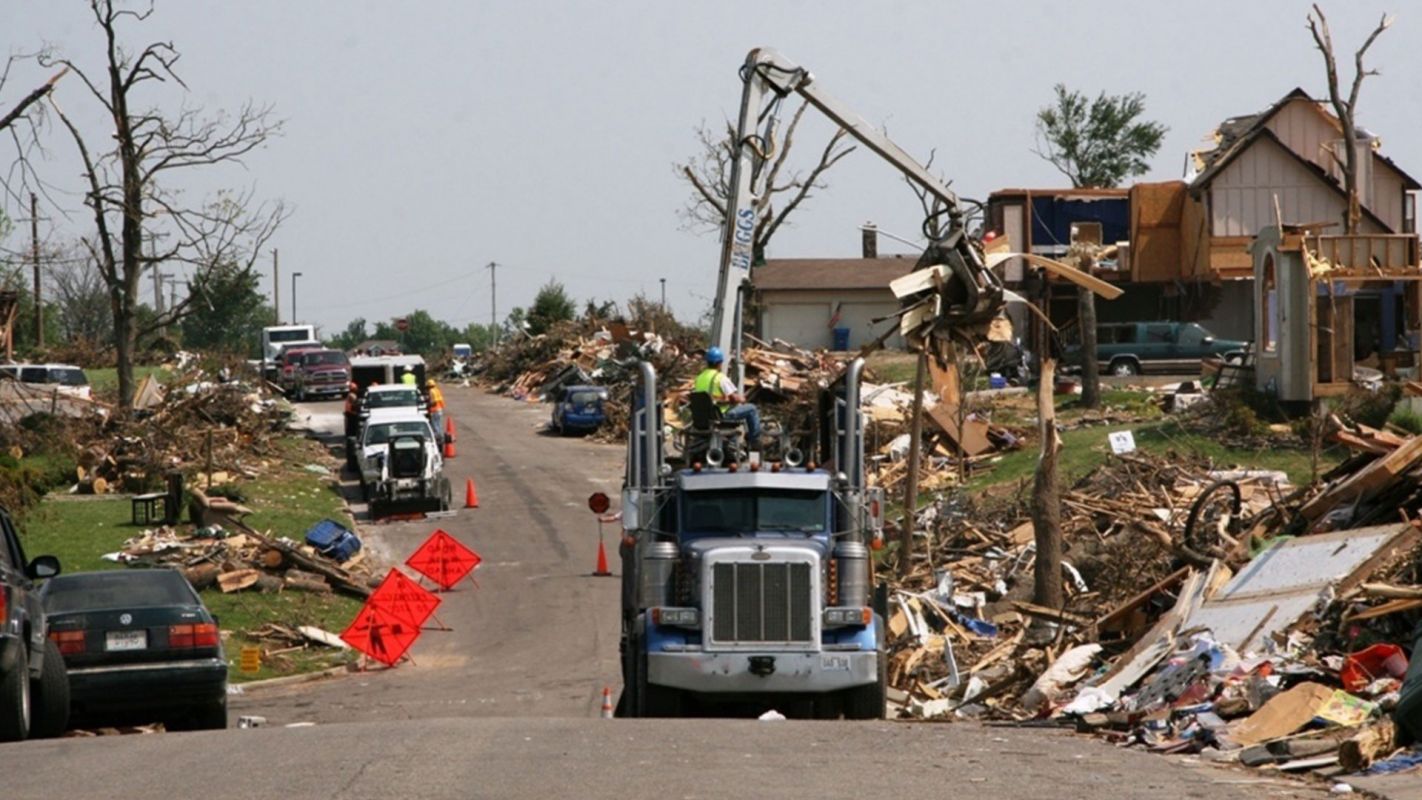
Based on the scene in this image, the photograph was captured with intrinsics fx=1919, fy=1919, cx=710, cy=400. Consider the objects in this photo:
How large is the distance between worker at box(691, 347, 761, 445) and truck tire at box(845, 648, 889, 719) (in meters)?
3.01

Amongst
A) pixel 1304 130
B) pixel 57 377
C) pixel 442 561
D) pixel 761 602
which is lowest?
pixel 442 561

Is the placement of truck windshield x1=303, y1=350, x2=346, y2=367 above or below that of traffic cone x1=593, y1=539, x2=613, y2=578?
above

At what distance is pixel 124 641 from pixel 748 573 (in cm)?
545

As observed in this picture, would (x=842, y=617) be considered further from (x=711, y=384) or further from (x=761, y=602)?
(x=711, y=384)

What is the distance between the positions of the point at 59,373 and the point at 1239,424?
34.4 metres

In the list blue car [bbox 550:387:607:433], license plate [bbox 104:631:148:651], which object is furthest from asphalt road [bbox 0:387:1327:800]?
blue car [bbox 550:387:607:433]

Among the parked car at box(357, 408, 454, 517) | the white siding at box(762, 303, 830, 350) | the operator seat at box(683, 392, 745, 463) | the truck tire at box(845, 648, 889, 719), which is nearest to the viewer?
the truck tire at box(845, 648, 889, 719)

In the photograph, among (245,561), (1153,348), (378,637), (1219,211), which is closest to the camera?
(378,637)

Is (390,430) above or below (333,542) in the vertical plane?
above

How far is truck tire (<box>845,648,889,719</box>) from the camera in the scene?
53.6ft

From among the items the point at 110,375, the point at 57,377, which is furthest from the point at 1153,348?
the point at 110,375

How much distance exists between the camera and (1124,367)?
5525 centimetres

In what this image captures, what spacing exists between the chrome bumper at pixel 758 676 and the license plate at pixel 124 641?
176 inches

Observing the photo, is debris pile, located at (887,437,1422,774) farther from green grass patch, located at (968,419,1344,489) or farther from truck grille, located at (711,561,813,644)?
green grass patch, located at (968,419,1344,489)
